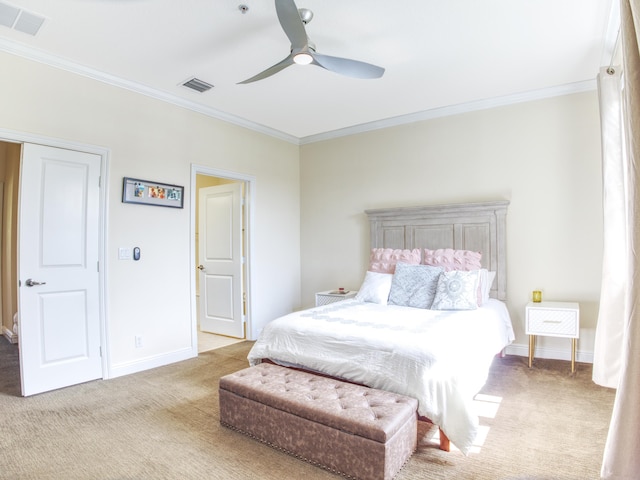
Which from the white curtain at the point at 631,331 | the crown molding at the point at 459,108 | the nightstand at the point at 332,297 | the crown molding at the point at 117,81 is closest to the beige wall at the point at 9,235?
the crown molding at the point at 117,81

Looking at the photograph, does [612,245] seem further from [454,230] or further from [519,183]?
[454,230]

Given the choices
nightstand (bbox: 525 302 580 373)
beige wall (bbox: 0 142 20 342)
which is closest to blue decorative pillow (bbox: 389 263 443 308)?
nightstand (bbox: 525 302 580 373)

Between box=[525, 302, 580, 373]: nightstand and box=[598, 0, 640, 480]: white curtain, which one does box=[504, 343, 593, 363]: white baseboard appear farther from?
box=[598, 0, 640, 480]: white curtain

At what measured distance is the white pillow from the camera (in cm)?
369

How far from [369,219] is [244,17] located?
2.82 m

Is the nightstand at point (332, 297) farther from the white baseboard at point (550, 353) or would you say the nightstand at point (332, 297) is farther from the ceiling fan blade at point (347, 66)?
the ceiling fan blade at point (347, 66)

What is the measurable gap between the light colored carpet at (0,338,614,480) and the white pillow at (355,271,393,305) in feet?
3.85

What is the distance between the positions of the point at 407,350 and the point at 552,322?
76.6 inches

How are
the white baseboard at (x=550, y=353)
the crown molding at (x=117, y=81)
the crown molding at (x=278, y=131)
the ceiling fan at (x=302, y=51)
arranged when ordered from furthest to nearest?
the white baseboard at (x=550, y=353)
the crown molding at (x=278, y=131)
the crown molding at (x=117, y=81)
the ceiling fan at (x=302, y=51)

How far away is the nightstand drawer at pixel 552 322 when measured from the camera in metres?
3.30

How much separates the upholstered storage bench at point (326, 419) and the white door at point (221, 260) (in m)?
2.48

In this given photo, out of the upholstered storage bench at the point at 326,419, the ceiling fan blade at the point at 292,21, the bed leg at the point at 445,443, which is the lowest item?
the bed leg at the point at 445,443

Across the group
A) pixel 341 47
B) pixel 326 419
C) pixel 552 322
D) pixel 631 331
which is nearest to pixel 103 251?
pixel 326 419

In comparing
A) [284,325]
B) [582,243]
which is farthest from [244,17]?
[582,243]
